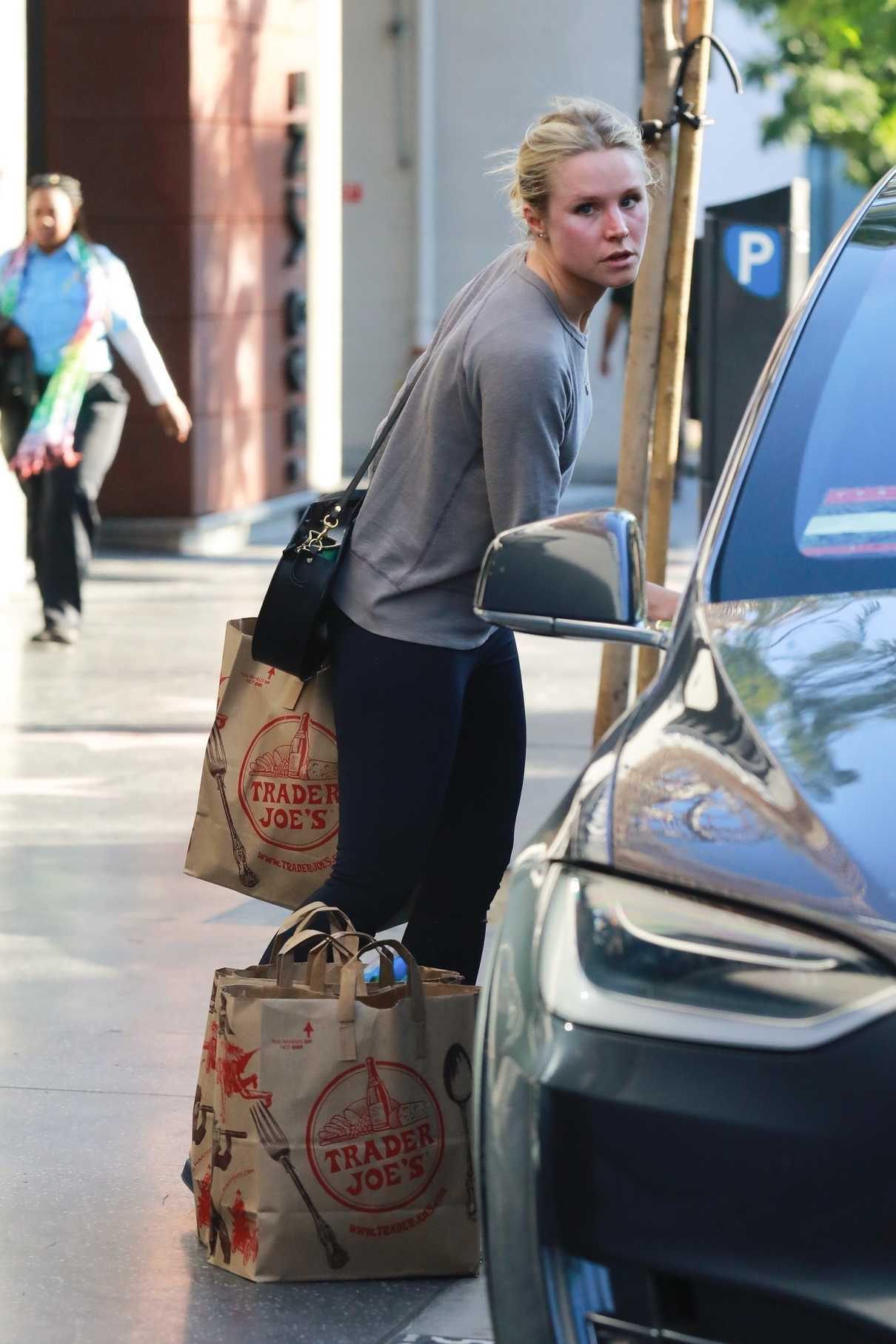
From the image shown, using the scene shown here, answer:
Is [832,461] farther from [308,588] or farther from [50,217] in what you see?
[50,217]

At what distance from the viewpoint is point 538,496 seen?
3285 mm

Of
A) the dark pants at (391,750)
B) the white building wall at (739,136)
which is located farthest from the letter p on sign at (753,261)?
the white building wall at (739,136)

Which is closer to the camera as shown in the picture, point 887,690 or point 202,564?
point 887,690

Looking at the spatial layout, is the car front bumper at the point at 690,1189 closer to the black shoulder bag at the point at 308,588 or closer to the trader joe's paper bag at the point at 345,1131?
the trader joe's paper bag at the point at 345,1131

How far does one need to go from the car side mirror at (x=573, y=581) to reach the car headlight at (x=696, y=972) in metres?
0.61

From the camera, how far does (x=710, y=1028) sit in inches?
81.1

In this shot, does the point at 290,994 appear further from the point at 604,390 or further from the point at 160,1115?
the point at 604,390

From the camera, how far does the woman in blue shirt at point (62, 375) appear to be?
30.7 feet

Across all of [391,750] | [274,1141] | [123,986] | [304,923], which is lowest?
[123,986]

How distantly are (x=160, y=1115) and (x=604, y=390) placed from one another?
1509 cm

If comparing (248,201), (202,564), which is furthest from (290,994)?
(248,201)

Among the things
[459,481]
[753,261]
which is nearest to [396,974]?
[459,481]

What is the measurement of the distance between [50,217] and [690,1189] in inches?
315

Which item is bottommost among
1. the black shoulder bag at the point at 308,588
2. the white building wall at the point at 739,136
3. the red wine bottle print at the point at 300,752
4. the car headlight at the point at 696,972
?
the red wine bottle print at the point at 300,752
